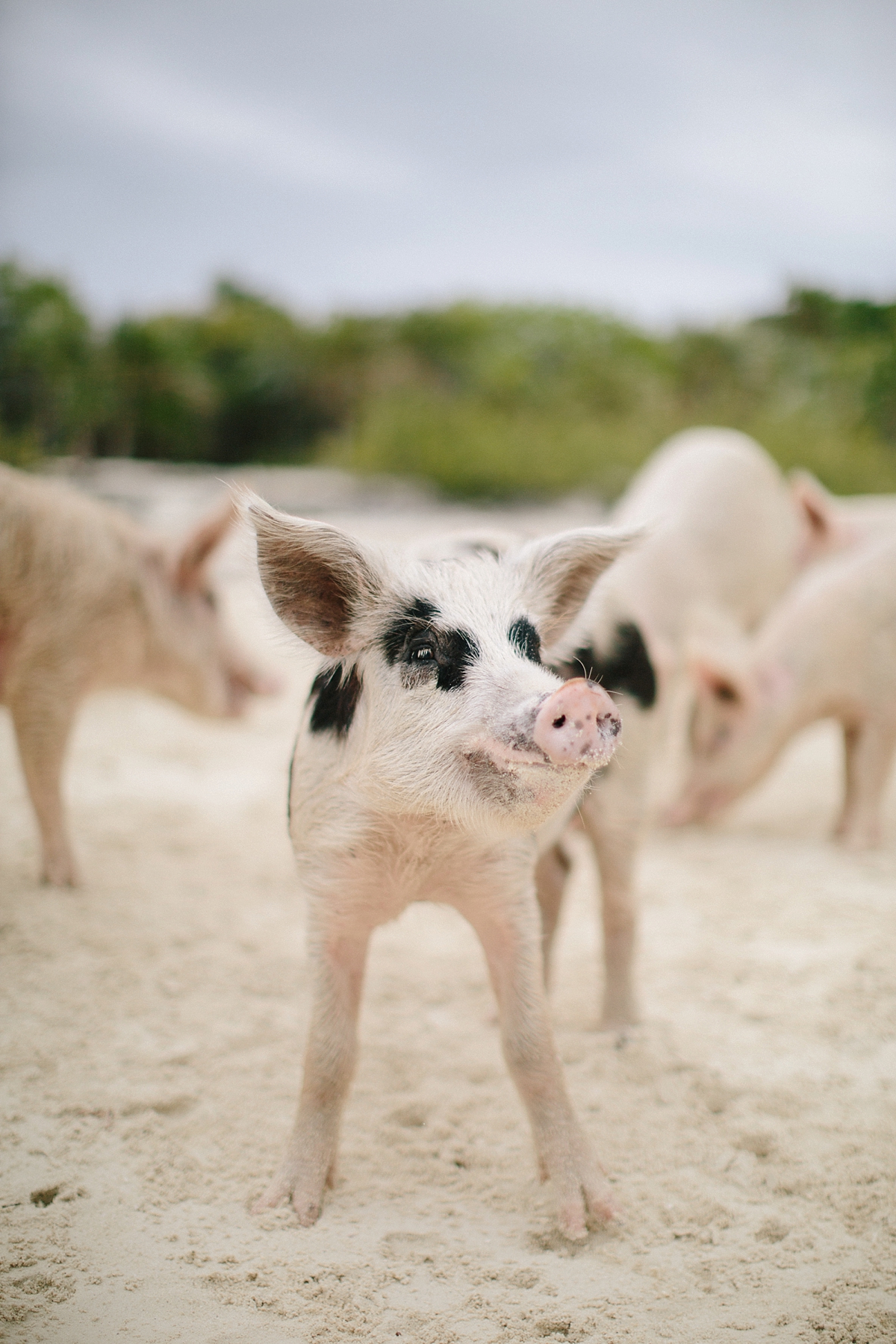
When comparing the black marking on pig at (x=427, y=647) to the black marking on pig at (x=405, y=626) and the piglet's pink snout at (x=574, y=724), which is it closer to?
the black marking on pig at (x=405, y=626)

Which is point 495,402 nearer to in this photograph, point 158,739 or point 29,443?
point 29,443

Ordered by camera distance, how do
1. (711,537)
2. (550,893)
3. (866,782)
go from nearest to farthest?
(550,893)
(866,782)
(711,537)

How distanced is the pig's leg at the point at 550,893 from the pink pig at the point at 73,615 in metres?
1.93

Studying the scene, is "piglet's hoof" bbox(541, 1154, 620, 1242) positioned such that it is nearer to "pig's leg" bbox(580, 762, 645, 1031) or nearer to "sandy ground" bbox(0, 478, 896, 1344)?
"sandy ground" bbox(0, 478, 896, 1344)

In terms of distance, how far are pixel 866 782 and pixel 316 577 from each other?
357 cm

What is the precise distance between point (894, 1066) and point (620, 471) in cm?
1078

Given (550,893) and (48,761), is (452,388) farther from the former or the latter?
(550,893)

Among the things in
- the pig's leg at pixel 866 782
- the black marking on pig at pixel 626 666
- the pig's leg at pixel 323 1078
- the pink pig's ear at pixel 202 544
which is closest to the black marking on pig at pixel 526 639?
the black marking on pig at pixel 626 666

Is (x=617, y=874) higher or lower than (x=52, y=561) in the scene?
lower

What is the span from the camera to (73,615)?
392 cm

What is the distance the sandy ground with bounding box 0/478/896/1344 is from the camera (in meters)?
1.98

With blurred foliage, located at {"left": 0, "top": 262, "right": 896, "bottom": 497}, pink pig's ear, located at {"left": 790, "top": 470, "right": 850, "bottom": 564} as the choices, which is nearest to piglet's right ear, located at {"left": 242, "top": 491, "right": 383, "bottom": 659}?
pink pig's ear, located at {"left": 790, "top": 470, "right": 850, "bottom": 564}

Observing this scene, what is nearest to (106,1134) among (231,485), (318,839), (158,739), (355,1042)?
(355,1042)

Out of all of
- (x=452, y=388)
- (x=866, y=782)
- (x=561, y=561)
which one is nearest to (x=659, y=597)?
(x=866, y=782)
